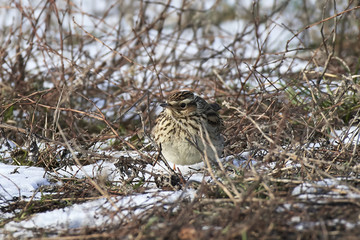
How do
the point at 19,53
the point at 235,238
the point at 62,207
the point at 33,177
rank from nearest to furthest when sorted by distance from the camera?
1. the point at 235,238
2. the point at 62,207
3. the point at 33,177
4. the point at 19,53

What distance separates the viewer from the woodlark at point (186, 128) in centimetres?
455

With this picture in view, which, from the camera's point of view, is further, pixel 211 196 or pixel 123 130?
pixel 123 130

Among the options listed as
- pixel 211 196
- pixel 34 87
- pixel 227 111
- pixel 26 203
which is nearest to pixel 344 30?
pixel 227 111

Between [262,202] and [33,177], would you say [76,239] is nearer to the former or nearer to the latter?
[262,202]

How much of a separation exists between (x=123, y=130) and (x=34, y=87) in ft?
5.01

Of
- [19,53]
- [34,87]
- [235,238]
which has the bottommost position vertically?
[235,238]

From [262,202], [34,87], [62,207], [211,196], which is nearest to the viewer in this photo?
[262,202]

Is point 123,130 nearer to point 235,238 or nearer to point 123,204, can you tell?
point 123,204

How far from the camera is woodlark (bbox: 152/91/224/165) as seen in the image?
455 cm

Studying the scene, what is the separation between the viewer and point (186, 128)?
4574 millimetres

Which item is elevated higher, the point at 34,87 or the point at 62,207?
the point at 34,87

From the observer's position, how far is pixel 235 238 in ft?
8.96

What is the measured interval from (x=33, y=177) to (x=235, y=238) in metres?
2.45

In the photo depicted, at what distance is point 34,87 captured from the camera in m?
6.90
